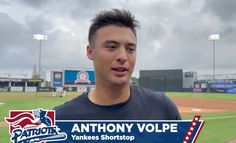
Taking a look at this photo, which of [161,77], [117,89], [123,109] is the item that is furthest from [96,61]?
[161,77]

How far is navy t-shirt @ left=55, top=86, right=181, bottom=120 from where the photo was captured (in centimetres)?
227

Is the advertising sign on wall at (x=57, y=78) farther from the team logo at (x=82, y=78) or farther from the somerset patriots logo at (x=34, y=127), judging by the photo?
the somerset patriots logo at (x=34, y=127)

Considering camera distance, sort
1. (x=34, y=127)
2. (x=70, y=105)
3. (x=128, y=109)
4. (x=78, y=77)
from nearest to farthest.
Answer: (x=34, y=127) < (x=128, y=109) < (x=70, y=105) < (x=78, y=77)

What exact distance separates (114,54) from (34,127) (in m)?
0.68

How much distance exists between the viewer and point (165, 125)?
2074 millimetres

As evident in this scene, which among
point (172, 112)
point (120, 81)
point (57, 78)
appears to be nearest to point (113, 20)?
point (120, 81)

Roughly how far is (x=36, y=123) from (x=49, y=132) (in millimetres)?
99

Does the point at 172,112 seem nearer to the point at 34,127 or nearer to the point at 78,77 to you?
the point at 34,127

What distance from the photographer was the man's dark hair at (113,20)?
7.38 feet

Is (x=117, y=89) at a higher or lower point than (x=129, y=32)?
lower

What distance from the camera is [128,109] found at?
7.55 ft

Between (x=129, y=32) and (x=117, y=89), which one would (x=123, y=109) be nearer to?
A: (x=117, y=89)

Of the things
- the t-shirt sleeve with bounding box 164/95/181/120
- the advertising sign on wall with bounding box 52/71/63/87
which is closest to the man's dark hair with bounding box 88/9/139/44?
the t-shirt sleeve with bounding box 164/95/181/120

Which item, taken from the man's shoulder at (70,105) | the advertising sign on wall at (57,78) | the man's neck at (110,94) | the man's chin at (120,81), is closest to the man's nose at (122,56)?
the man's chin at (120,81)
